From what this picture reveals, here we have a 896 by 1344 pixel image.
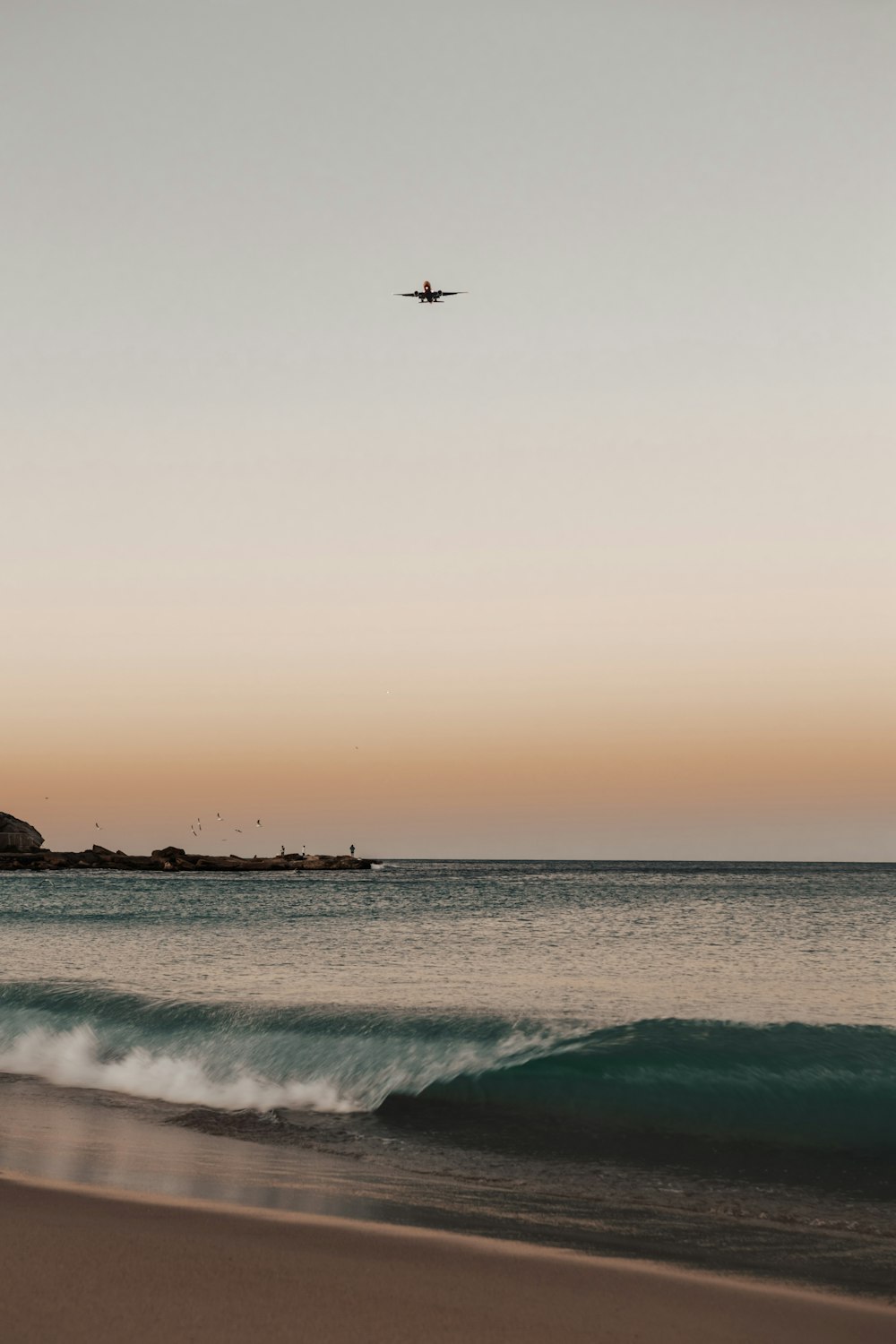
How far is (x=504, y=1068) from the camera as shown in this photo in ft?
45.8

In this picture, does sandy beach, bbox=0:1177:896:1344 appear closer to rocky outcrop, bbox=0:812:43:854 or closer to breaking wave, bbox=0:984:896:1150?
breaking wave, bbox=0:984:896:1150

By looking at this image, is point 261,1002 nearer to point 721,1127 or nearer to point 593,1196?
point 721,1127

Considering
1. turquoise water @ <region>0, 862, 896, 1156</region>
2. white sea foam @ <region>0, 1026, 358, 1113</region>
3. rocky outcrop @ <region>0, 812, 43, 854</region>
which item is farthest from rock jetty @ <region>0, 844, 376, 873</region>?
white sea foam @ <region>0, 1026, 358, 1113</region>

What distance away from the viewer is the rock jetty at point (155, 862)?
15600 cm

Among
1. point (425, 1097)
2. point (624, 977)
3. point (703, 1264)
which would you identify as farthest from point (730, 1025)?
point (703, 1264)

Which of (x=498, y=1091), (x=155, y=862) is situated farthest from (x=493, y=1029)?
(x=155, y=862)

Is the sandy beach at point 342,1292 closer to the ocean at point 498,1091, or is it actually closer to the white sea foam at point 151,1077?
the ocean at point 498,1091

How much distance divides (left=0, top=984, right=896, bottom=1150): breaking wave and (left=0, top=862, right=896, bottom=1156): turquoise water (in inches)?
1.6

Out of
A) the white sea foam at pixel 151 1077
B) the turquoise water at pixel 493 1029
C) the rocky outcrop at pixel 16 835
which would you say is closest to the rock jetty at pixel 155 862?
the rocky outcrop at pixel 16 835

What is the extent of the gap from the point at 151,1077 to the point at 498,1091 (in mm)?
5220

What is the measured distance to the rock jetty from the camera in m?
156

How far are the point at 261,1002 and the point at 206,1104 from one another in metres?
6.14

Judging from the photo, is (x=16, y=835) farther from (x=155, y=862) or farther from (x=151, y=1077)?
(x=151, y=1077)

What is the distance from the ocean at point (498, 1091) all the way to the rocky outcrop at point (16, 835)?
151 m
